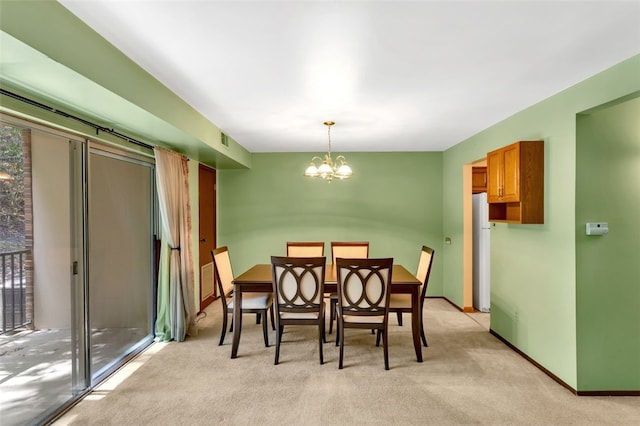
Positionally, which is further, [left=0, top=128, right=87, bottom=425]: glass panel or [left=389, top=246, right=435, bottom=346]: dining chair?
[left=389, top=246, right=435, bottom=346]: dining chair

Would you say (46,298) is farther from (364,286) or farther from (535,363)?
(535,363)

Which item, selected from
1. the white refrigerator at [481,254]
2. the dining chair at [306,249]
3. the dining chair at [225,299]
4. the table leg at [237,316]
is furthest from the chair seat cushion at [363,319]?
the white refrigerator at [481,254]

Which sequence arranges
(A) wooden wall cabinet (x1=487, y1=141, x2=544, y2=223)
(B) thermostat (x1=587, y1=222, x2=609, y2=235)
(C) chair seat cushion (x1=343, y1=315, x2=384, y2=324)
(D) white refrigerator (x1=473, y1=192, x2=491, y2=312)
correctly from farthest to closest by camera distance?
1. (D) white refrigerator (x1=473, y1=192, x2=491, y2=312)
2. (C) chair seat cushion (x1=343, y1=315, x2=384, y2=324)
3. (A) wooden wall cabinet (x1=487, y1=141, x2=544, y2=223)
4. (B) thermostat (x1=587, y1=222, x2=609, y2=235)

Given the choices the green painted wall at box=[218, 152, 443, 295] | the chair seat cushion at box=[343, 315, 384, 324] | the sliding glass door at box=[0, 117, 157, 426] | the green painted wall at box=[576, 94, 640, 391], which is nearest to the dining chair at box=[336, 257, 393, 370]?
the chair seat cushion at box=[343, 315, 384, 324]

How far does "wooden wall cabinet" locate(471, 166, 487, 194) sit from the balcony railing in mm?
5253

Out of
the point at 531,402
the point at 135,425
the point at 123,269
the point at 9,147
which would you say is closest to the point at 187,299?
the point at 123,269

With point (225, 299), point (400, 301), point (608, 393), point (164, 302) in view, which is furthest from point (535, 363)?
point (164, 302)

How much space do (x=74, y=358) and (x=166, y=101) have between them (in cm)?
216

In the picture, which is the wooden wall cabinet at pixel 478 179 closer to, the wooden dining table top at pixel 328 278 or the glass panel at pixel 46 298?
the wooden dining table top at pixel 328 278

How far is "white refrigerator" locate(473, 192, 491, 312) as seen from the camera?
4414mm

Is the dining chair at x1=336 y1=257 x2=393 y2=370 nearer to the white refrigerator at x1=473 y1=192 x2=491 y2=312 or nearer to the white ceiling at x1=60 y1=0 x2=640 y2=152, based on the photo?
the white ceiling at x1=60 y1=0 x2=640 y2=152

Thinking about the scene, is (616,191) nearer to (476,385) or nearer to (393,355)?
(476,385)

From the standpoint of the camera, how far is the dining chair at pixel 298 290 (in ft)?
9.68

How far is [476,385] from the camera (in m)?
2.61
